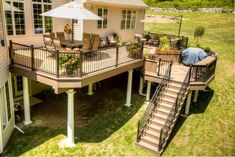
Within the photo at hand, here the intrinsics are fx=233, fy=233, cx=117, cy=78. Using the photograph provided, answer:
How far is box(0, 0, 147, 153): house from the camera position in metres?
9.35

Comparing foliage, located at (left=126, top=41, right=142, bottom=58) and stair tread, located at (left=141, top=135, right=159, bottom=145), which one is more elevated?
foliage, located at (left=126, top=41, right=142, bottom=58)

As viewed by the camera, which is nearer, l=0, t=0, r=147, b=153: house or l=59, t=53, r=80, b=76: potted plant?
l=59, t=53, r=80, b=76: potted plant

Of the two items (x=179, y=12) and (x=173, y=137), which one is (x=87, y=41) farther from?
(x=179, y=12)

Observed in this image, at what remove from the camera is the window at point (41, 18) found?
42.9ft

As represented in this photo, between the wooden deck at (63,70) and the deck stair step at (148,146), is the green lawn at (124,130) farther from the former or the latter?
the wooden deck at (63,70)

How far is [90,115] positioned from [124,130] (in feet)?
7.63

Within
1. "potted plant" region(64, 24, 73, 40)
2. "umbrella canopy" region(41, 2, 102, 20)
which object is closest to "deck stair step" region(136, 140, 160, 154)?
"umbrella canopy" region(41, 2, 102, 20)

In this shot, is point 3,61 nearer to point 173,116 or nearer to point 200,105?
point 173,116

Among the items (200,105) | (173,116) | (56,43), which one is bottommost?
(200,105)

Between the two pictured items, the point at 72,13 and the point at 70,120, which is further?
the point at 72,13

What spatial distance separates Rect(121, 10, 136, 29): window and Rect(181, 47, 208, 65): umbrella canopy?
6.21 meters

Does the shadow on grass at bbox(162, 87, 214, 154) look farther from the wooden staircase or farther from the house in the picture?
the house

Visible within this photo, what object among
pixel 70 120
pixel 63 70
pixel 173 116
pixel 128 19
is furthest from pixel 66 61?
pixel 128 19

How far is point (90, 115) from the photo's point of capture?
13.0m
